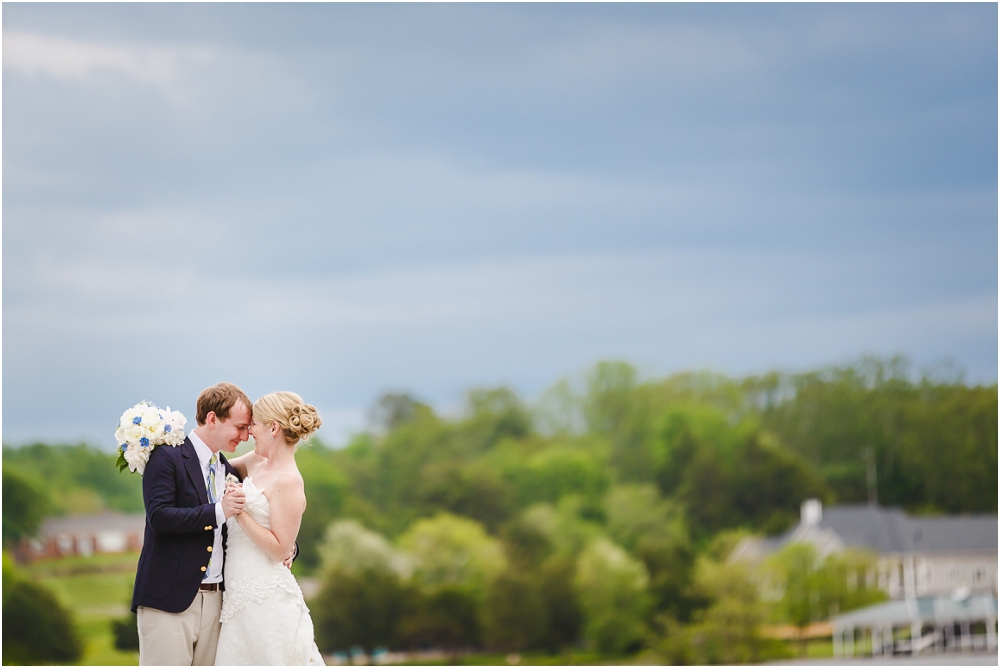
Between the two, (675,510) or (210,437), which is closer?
(210,437)

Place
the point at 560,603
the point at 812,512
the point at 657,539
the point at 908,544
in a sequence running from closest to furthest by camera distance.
Answer: 1. the point at 908,544
2. the point at 560,603
3. the point at 812,512
4. the point at 657,539

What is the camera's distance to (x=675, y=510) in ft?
57.6

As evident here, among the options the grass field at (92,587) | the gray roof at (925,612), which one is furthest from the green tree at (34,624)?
the gray roof at (925,612)

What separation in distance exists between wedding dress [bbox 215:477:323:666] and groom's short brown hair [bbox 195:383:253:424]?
0.25m

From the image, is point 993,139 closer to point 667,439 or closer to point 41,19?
point 667,439

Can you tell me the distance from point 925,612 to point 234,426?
15166 mm

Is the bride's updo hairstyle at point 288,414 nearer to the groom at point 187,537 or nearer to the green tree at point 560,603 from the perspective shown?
the groom at point 187,537

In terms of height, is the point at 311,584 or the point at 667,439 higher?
the point at 667,439

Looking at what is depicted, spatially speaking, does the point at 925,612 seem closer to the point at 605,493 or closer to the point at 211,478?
the point at 605,493

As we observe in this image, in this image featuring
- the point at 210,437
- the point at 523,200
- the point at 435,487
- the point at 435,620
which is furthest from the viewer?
the point at 523,200

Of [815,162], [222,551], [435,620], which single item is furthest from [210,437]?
[815,162]

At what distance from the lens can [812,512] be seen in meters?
16.9

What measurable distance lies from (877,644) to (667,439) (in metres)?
4.83


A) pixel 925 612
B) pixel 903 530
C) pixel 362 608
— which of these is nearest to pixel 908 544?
pixel 903 530
